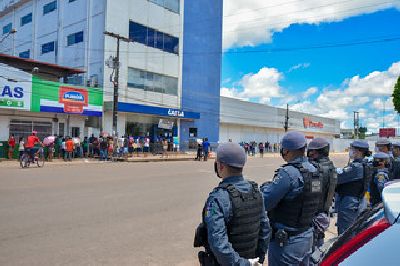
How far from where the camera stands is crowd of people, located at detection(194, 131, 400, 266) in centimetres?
272

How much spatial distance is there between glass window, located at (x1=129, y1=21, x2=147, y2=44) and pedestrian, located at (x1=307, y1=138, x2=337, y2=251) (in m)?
32.3

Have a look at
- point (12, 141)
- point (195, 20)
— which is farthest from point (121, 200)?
point (195, 20)

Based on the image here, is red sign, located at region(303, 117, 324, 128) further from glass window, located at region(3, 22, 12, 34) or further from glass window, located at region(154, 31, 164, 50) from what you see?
glass window, located at region(3, 22, 12, 34)

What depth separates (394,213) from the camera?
1.66m

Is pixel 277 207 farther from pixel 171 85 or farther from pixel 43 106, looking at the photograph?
pixel 171 85

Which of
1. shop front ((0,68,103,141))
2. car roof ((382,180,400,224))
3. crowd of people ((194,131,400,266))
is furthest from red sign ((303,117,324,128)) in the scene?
car roof ((382,180,400,224))

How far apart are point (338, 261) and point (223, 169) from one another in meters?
1.31

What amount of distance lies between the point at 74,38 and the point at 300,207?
35.8 metres

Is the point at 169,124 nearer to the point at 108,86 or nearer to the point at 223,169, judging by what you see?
the point at 108,86

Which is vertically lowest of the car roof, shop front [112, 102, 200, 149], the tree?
the car roof

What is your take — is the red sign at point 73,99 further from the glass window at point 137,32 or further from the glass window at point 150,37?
the glass window at point 150,37

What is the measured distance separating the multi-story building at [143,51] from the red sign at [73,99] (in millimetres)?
2844

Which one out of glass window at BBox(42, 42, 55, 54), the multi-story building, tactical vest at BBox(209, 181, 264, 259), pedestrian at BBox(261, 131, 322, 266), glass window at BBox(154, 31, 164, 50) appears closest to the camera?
tactical vest at BBox(209, 181, 264, 259)

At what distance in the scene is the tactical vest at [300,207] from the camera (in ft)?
11.2
